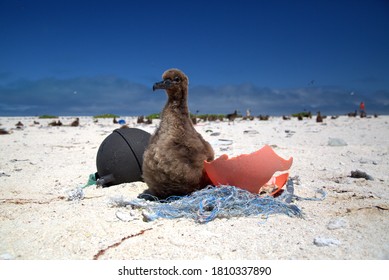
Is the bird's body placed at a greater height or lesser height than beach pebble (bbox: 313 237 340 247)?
greater

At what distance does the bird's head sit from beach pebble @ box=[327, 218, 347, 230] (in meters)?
2.41

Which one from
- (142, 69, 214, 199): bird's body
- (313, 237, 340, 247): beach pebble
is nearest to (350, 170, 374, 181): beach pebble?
(142, 69, 214, 199): bird's body

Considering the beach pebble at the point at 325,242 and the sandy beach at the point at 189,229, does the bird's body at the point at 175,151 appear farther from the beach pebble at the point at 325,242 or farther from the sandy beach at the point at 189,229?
the beach pebble at the point at 325,242

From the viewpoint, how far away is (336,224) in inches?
131

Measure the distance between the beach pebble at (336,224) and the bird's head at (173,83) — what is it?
241 cm

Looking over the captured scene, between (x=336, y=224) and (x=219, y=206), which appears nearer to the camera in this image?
(x=336, y=224)

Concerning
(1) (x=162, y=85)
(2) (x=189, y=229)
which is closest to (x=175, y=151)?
(1) (x=162, y=85)

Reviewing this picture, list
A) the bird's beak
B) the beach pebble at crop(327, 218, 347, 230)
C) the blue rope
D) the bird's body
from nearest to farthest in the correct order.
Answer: the beach pebble at crop(327, 218, 347, 230)
the blue rope
the bird's body
the bird's beak

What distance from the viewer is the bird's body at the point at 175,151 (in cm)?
419

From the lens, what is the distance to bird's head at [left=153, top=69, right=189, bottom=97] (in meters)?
4.47

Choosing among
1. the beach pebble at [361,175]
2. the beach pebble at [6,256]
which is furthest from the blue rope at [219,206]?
the beach pebble at [361,175]

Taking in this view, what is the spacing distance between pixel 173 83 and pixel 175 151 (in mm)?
917

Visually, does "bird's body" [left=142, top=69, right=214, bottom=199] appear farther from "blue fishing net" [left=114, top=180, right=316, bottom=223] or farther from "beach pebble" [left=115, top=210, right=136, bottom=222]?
"beach pebble" [left=115, top=210, right=136, bottom=222]

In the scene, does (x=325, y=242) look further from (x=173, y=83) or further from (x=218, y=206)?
(x=173, y=83)
